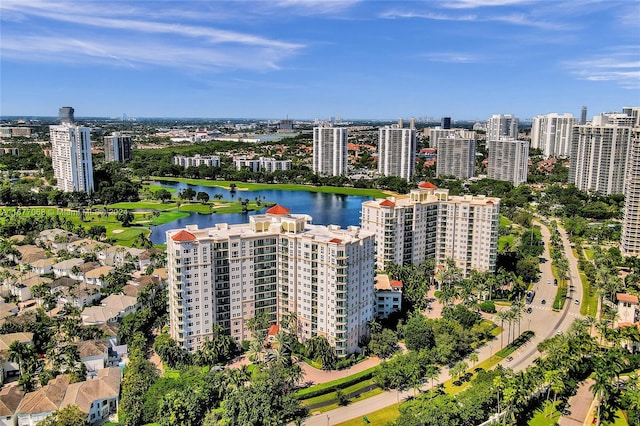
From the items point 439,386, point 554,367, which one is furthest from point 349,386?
point 554,367

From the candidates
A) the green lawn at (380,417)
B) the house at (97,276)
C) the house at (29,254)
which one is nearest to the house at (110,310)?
the house at (97,276)

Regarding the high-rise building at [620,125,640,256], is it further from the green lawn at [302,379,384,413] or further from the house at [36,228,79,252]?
the house at [36,228,79,252]

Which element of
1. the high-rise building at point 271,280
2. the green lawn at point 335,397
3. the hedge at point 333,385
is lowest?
the green lawn at point 335,397

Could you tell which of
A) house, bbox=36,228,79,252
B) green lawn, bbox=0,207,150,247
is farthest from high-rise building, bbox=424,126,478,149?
house, bbox=36,228,79,252

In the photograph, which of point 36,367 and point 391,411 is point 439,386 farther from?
point 36,367

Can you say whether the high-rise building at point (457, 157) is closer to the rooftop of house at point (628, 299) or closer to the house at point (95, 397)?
the rooftop of house at point (628, 299)

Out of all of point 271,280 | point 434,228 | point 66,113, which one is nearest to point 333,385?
point 271,280
